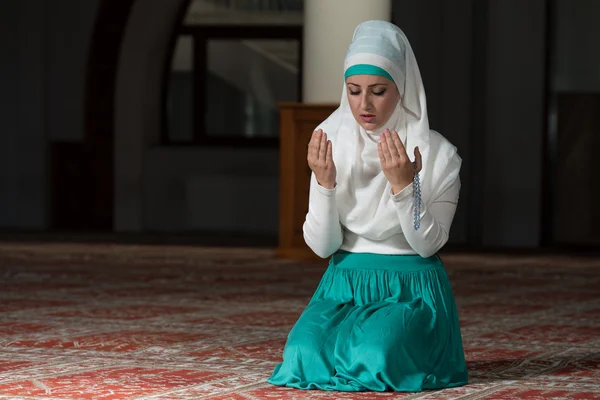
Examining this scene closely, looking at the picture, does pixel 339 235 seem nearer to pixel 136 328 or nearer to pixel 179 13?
pixel 136 328

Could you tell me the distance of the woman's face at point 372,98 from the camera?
373 cm

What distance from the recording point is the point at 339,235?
384cm

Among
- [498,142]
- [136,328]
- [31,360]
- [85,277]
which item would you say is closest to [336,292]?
[31,360]

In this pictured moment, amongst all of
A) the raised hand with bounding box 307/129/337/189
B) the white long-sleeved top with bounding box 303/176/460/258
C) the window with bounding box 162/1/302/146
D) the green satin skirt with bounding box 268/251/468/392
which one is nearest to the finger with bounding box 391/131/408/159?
the white long-sleeved top with bounding box 303/176/460/258

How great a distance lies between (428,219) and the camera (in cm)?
371

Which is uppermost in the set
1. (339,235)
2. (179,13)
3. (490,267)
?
(179,13)

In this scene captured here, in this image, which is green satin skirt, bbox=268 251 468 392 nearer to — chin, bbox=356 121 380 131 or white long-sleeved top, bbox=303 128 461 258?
white long-sleeved top, bbox=303 128 461 258

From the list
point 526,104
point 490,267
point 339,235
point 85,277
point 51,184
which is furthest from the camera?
point 51,184

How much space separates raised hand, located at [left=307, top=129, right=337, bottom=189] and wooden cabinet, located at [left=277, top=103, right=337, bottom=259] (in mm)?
5964

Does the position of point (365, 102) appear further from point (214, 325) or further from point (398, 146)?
point (214, 325)

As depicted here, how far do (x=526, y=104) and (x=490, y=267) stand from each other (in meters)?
3.07

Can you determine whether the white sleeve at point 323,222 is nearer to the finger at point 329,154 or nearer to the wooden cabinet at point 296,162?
the finger at point 329,154

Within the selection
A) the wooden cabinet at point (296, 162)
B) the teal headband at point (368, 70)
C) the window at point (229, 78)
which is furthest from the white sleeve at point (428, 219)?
the window at point (229, 78)

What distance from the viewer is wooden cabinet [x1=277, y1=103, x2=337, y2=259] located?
980 centimetres
